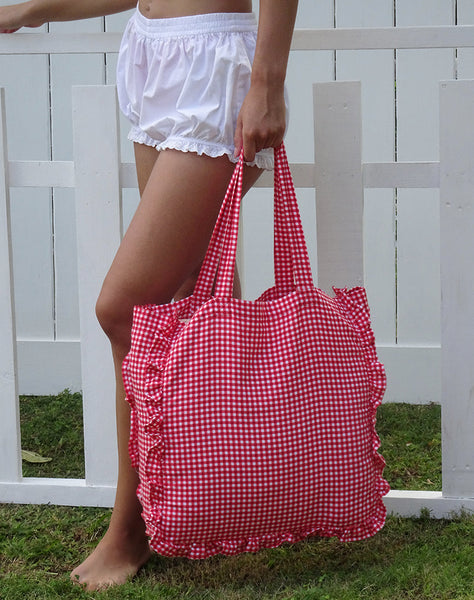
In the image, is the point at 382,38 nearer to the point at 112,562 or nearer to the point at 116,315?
the point at 116,315

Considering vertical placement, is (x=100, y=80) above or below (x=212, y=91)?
above

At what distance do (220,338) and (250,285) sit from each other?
5.73 feet

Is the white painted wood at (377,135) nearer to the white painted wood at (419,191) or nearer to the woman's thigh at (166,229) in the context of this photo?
the white painted wood at (419,191)

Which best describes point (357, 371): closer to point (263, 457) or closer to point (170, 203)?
point (263, 457)

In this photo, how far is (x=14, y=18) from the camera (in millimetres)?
2170

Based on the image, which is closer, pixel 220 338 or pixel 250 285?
pixel 220 338

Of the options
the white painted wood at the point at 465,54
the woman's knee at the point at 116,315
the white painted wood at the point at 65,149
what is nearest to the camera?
the woman's knee at the point at 116,315

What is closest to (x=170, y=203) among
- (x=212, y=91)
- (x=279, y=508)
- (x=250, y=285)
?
(x=212, y=91)

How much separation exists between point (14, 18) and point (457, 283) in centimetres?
125

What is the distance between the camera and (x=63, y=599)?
1.75 meters

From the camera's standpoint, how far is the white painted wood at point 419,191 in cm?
323

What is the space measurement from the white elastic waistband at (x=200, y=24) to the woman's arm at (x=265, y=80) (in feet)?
0.29

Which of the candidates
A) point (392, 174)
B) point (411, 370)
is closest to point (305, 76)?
point (411, 370)

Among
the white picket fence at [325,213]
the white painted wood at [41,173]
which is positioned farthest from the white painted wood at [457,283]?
the white painted wood at [41,173]
